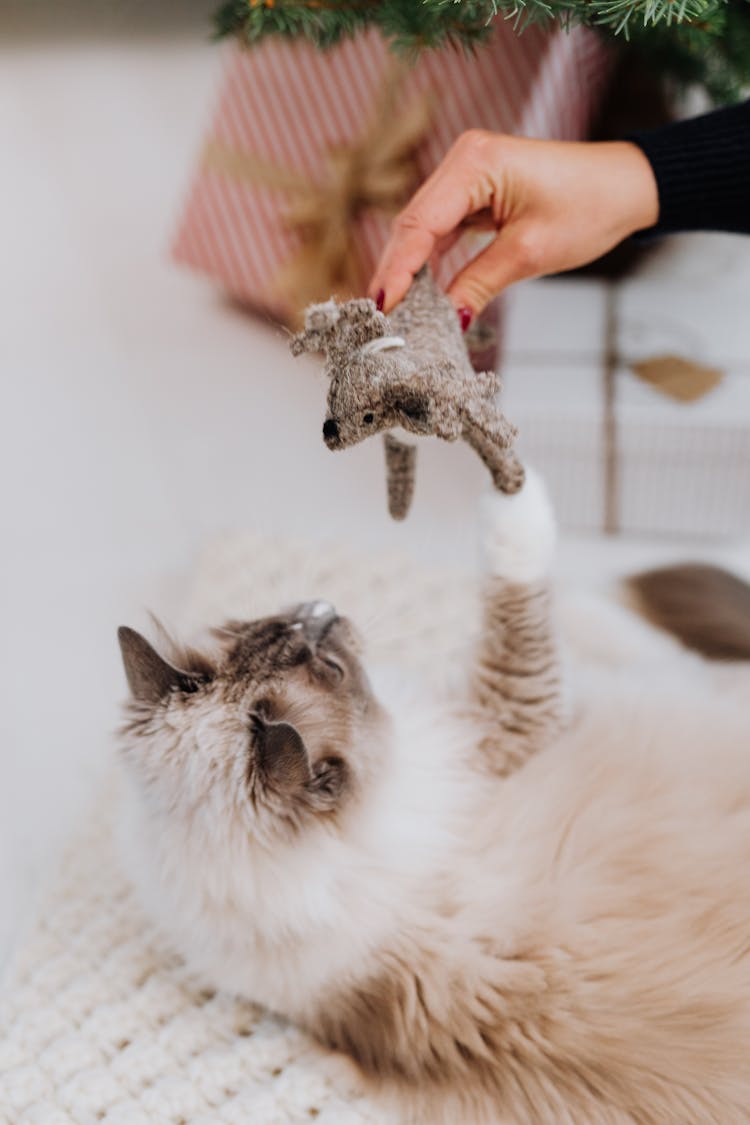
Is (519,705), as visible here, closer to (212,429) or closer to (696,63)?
(212,429)

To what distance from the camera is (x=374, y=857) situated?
95 centimetres

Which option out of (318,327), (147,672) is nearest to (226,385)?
(147,672)

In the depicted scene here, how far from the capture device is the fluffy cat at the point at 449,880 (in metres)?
0.85

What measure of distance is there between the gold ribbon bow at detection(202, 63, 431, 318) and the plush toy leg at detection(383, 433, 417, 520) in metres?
0.93

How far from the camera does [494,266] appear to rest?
98 centimetres

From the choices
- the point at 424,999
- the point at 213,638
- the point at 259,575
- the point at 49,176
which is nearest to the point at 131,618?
the point at 259,575

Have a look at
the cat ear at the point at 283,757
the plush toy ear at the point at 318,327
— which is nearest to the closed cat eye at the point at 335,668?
the cat ear at the point at 283,757

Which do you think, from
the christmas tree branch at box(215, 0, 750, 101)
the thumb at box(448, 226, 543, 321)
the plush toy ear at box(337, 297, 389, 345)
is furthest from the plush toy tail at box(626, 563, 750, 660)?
the plush toy ear at box(337, 297, 389, 345)

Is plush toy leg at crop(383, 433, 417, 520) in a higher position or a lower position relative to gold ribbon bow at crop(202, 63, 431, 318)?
lower

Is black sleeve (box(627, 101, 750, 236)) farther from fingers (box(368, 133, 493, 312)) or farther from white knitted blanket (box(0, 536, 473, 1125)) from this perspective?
white knitted blanket (box(0, 536, 473, 1125))

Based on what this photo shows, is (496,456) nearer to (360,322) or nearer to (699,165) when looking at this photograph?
(360,322)

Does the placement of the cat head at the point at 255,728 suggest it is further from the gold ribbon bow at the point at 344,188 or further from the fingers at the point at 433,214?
the gold ribbon bow at the point at 344,188

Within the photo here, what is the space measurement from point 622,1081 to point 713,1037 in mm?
93

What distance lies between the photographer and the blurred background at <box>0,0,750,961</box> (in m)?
1.51
